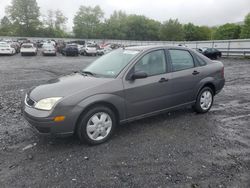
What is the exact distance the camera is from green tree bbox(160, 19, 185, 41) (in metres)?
82.5

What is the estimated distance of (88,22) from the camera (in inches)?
3607

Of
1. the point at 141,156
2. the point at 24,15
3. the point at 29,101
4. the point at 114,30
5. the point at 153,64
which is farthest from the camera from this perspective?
the point at 114,30

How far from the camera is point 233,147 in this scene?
3.99 metres

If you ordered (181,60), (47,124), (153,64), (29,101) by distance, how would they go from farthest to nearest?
(181,60)
(153,64)
(29,101)
(47,124)

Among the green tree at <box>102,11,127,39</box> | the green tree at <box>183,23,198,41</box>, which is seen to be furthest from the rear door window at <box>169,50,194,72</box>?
the green tree at <box>183,23,198,41</box>

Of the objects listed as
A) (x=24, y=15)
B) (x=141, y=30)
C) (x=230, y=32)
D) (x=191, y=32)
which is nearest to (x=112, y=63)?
(x=230, y=32)

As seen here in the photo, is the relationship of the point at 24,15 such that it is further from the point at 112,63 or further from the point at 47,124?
the point at 47,124

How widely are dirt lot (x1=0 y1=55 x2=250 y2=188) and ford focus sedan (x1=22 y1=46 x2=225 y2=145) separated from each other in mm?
367

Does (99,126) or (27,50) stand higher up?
(27,50)

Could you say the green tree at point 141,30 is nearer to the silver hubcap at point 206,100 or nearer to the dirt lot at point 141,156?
the silver hubcap at point 206,100

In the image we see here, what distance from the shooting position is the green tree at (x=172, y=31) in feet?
271

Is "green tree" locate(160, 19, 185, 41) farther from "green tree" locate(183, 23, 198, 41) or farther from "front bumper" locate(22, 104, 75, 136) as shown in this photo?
"front bumper" locate(22, 104, 75, 136)

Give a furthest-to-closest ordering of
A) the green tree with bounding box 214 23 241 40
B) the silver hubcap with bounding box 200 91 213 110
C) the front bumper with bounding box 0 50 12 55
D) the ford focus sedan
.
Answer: the green tree with bounding box 214 23 241 40
the front bumper with bounding box 0 50 12 55
the silver hubcap with bounding box 200 91 213 110
the ford focus sedan

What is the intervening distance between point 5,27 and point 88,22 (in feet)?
97.2
